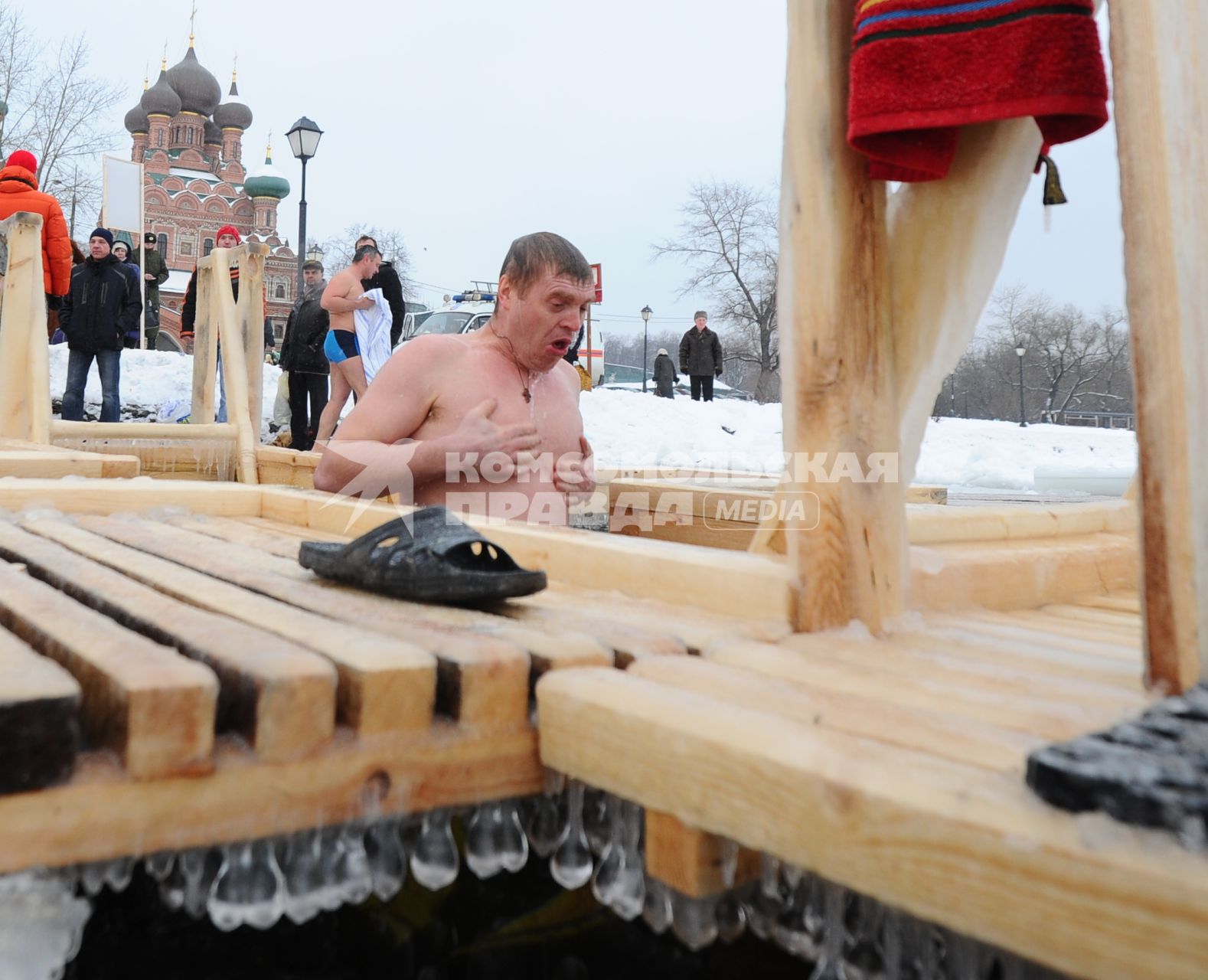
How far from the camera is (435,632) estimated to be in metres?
1.40

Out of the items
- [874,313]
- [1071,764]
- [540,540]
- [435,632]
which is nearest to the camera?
[1071,764]

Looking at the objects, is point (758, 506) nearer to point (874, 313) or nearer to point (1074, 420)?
point (874, 313)

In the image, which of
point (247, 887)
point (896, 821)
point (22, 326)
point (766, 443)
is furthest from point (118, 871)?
point (766, 443)

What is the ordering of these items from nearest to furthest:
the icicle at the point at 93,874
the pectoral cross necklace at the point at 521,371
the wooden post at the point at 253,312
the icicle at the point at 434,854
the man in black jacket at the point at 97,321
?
the icicle at the point at 93,874, the icicle at the point at 434,854, the pectoral cross necklace at the point at 521,371, the wooden post at the point at 253,312, the man in black jacket at the point at 97,321

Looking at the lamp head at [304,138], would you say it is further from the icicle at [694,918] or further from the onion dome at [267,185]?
the onion dome at [267,185]

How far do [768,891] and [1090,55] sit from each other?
4.04ft

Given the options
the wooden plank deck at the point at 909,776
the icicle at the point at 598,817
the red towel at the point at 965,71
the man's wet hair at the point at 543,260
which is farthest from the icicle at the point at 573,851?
the man's wet hair at the point at 543,260

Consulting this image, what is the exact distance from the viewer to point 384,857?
48.1 inches

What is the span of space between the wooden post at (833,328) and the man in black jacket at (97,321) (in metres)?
7.70

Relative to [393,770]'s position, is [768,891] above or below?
below

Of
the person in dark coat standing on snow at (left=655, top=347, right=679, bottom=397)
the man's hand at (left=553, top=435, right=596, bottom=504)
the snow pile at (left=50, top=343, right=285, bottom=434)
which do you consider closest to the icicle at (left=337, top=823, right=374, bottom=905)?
the man's hand at (left=553, top=435, right=596, bottom=504)

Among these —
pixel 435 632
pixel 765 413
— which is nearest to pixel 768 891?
pixel 435 632

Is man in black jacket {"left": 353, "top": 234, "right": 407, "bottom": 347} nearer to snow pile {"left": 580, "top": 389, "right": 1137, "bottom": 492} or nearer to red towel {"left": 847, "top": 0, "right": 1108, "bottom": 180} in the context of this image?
snow pile {"left": 580, "top": 389, "right": 1137, "bottom": 492}

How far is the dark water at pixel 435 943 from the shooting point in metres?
1.48
